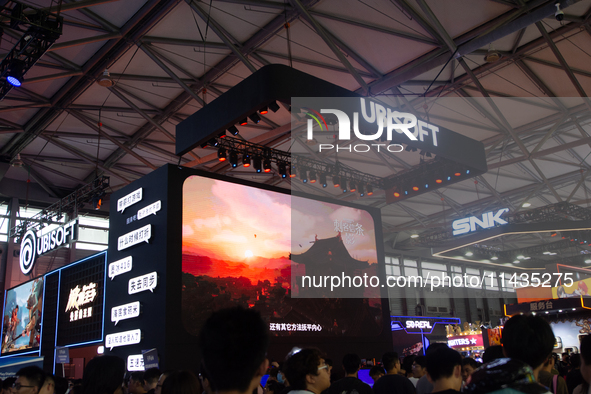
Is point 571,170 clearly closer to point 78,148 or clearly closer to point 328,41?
point 328,41

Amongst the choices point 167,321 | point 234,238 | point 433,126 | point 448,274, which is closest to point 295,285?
point 234,238

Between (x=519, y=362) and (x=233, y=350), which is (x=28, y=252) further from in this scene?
(x=519, y=362)

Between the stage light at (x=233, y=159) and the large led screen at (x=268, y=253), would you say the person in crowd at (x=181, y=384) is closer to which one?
the large led screen at (x=268, y=253)

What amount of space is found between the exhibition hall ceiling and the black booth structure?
2.89 meters

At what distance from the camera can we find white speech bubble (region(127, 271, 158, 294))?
7840mm

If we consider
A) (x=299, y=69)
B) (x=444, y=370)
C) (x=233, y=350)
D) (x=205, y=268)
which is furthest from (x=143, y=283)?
(x=233, y=350)

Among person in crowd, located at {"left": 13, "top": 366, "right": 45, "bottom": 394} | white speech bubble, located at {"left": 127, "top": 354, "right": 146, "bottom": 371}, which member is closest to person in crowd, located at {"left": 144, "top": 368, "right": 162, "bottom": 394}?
person in crowd, located at {"left": 13, "top": 366, "right": 45, "bottom": 394}

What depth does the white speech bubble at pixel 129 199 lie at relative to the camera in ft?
28.6

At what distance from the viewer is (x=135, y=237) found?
27.7 feet

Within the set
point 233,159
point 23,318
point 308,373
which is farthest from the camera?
point 23,318

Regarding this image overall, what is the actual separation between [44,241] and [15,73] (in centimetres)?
732

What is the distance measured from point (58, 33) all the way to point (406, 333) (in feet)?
59.3

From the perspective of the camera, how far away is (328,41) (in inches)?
358

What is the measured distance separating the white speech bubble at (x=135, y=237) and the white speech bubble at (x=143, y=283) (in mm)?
620
